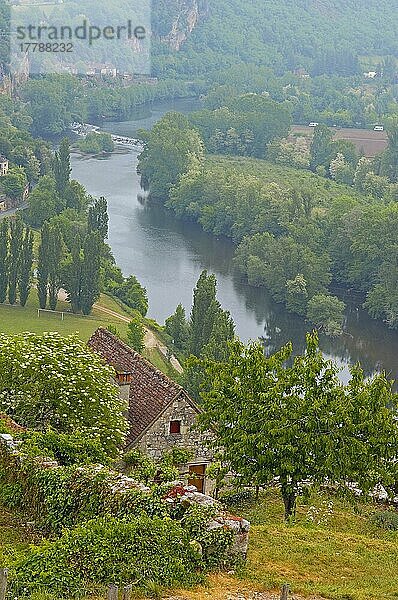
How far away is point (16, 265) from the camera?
204 ft

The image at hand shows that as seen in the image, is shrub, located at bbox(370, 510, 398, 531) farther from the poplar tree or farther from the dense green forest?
the dense green forest

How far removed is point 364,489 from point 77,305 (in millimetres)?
41096

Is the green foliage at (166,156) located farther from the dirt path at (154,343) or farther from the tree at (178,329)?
the tree at (178,329)

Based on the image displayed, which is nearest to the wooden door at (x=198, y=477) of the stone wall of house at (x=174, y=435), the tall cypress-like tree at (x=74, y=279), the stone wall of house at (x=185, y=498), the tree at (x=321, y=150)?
the stone wall of house at (x=174, y=435)

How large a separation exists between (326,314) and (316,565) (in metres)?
52.0

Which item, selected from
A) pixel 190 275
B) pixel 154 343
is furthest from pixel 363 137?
pixel 154 343

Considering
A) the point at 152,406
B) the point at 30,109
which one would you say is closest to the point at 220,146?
the point at 30,109

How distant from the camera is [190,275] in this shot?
77125 mm

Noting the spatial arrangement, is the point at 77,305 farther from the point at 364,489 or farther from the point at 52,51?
the point at 52,51

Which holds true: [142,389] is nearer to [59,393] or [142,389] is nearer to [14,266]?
[59,393]

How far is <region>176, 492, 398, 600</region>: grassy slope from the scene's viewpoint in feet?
52.2

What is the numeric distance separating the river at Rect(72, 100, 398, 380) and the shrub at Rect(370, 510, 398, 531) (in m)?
33.9

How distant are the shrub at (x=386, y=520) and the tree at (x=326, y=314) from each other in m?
44.3

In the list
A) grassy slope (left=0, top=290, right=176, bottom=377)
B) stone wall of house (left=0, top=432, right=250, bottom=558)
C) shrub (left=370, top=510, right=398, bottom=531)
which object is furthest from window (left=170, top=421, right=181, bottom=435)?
grassy slope (left=0, top=290, right=176, bottom=377)
